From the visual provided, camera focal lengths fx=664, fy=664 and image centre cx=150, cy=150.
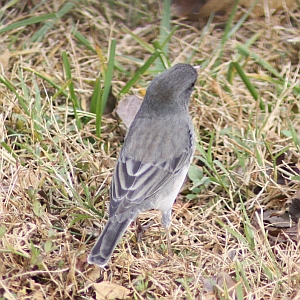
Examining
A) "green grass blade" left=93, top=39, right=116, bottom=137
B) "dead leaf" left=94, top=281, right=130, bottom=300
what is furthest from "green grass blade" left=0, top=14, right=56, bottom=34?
"dead leaf" left=94, top=281, right=130, bottom=300

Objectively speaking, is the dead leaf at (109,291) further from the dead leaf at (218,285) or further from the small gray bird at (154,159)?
the dead leaf at (218,285)

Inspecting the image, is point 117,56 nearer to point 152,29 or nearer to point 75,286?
point 152,29

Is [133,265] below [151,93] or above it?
below

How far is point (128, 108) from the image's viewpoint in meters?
5.04

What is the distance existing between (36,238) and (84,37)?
2608 mm

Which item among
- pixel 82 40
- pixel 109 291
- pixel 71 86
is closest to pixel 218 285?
pixel 109 291

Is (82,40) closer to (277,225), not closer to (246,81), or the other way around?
(246,81)

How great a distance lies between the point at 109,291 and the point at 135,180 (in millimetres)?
718

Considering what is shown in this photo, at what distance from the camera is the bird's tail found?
347 centimetres

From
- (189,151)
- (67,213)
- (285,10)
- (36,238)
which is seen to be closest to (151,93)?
(189,151)

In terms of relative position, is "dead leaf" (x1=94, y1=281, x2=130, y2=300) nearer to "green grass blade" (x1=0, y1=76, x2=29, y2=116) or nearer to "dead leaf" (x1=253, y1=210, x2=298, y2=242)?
"dead leaf" (x1=253, y1=210, x2=298, y2=242)

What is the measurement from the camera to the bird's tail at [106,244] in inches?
137

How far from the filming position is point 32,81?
203 inches

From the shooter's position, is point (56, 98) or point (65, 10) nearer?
point (56, 98)
